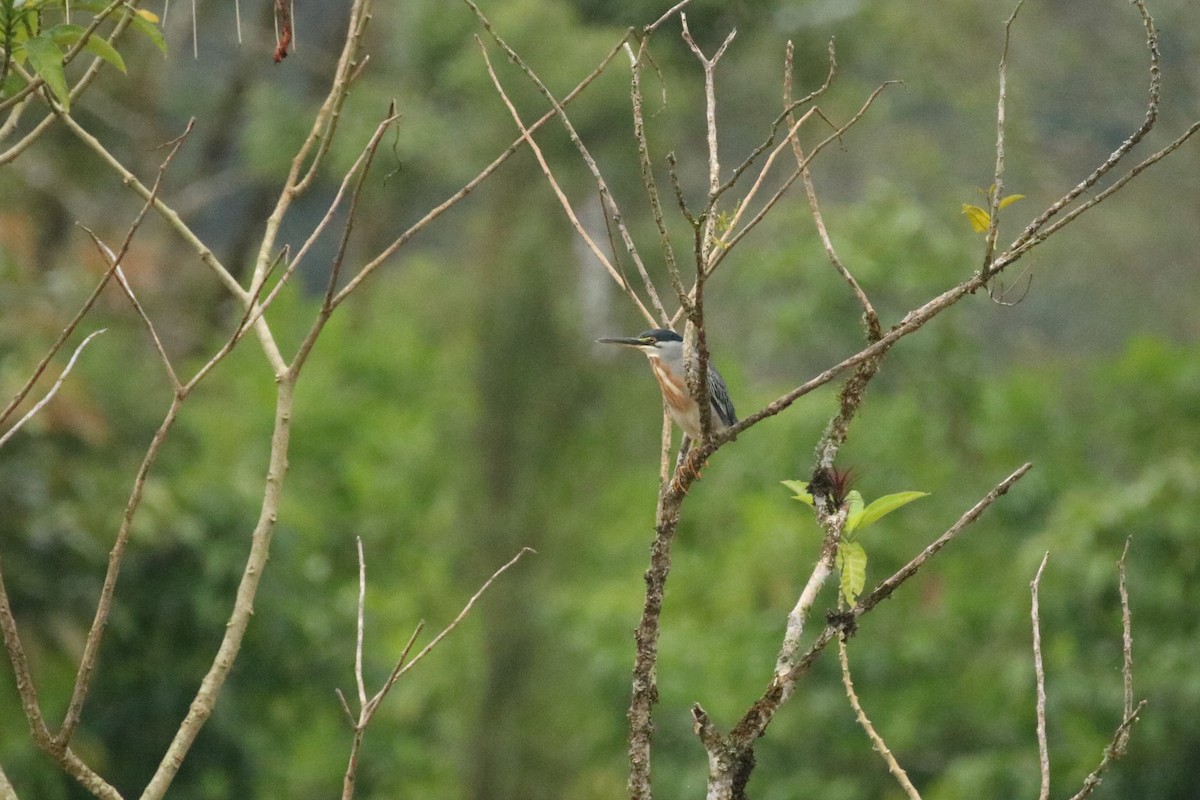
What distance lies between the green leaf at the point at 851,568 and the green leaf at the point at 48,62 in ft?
3.98

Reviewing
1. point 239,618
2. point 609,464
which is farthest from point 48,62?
point 609,464

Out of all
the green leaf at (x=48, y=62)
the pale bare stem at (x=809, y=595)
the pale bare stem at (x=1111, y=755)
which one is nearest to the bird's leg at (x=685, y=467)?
the pale bare stem at (x=809, y=595)

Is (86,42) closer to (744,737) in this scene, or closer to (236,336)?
(236,336)

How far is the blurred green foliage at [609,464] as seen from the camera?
7895 millimetres

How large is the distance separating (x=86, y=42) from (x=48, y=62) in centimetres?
15

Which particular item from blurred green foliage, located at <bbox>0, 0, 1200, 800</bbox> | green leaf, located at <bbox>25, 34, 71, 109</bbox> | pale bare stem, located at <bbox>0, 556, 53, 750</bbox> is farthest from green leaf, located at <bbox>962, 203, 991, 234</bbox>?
blurred green foliage, located at <bbox>0, 0, 1200, 800</bbox>

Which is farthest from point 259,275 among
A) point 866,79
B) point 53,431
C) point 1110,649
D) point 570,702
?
point 866,79

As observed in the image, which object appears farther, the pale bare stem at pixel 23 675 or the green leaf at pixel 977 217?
the green leaf at pixel 977 217

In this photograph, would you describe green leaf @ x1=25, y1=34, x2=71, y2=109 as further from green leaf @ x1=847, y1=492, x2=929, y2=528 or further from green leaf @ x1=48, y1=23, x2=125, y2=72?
green leaf @ x1=847, y1=492, x2=929, y2=528

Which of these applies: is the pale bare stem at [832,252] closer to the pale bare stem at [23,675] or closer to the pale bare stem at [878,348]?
the pale bare stem at [878,348]

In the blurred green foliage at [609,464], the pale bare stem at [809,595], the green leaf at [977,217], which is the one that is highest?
the blurred green foliage at [609,464]

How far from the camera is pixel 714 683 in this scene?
10234 millimetres

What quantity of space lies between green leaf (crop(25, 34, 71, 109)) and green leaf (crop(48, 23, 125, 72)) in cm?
7

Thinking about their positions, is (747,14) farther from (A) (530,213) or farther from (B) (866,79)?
(B) (866,79)
